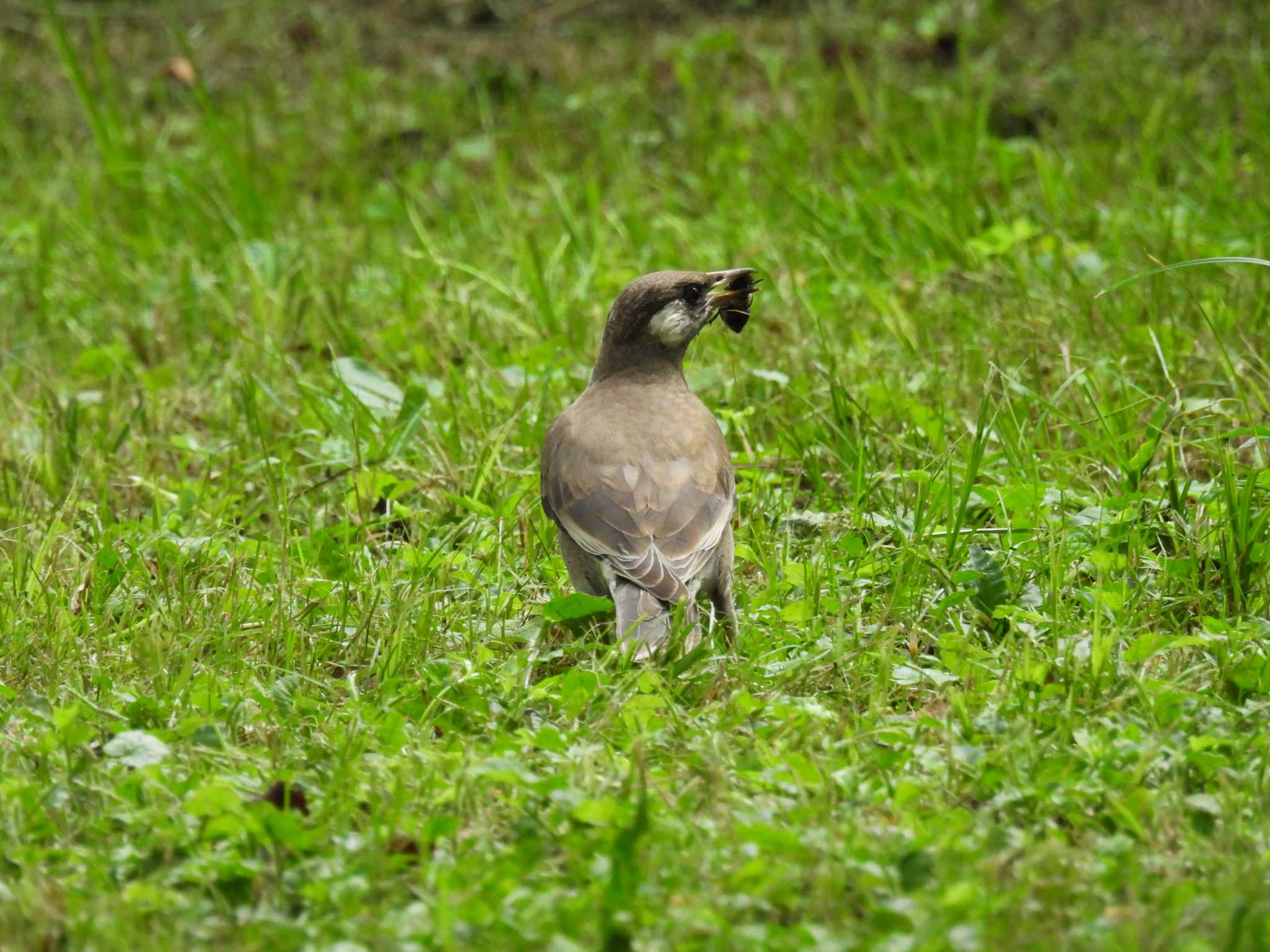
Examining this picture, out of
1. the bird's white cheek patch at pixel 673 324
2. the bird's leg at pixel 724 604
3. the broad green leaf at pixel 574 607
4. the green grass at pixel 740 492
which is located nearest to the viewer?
the green grass at pixel 740 492

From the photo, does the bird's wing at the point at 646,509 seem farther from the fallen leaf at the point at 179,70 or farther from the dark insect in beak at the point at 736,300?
the fallen leaf at the point at 179,70

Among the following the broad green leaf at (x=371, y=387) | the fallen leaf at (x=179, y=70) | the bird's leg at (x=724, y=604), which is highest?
the fallen leaf at (x=179, y=70)

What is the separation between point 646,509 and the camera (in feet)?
15.3

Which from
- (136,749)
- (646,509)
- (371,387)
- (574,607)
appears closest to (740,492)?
(646,509)

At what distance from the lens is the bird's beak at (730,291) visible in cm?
537

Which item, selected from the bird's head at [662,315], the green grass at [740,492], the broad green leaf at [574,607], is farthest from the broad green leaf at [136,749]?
the bird's head at [662,315]

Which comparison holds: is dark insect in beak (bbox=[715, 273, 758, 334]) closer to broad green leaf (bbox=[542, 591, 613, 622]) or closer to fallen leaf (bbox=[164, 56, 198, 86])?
broad green leaf (bbox=[542, 591, 613, 622])

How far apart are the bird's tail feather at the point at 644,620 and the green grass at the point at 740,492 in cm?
10

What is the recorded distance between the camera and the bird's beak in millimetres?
5367

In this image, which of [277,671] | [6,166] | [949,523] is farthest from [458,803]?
[6,166]

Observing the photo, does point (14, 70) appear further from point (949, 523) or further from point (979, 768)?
point (979, 768)

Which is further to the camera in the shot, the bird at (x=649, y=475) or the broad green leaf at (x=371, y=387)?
the broad green leaf at (x=371, y=387)

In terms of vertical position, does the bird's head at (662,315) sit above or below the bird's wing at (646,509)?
above

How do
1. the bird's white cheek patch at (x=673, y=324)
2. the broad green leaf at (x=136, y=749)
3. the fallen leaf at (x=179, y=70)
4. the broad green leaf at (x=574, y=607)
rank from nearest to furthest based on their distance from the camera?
the broad green leaf at (x=136, y=749), the broad green leaf at (x=574, y=607), the bird's white cheek patch at (x=673, y=324), the fallen leaf at (x=179, y=70)
